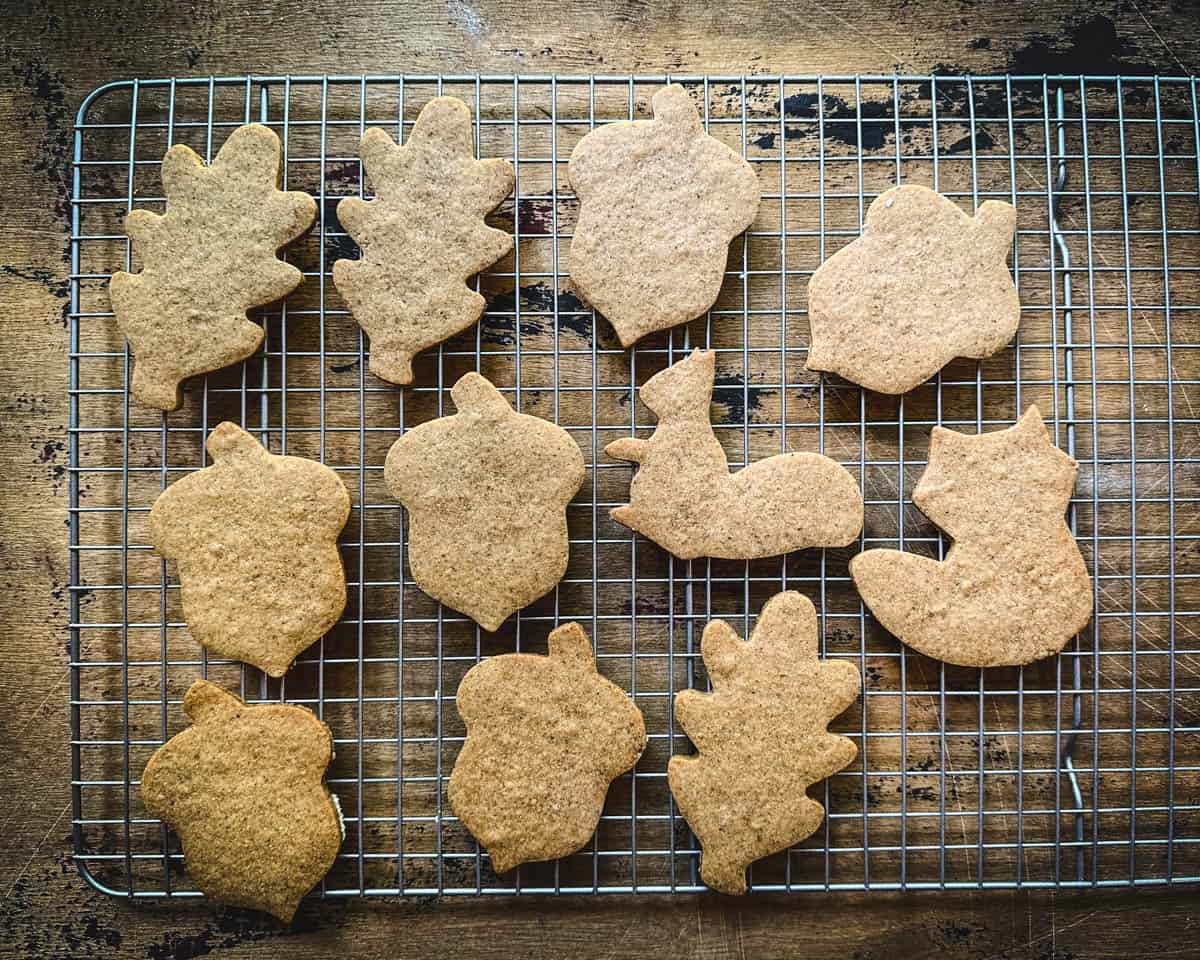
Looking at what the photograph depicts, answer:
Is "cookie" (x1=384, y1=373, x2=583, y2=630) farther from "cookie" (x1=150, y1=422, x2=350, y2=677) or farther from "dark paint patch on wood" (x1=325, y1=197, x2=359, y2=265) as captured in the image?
"dark paint patch on wood" (x1=325, y1=197, x2=359, y2=265)

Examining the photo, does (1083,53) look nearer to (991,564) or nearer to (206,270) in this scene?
(991,564)

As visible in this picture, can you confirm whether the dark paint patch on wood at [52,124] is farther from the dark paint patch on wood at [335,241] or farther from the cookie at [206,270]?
the dark paint patch on wood at [335,241]

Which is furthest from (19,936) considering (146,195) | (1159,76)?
(1159,76)

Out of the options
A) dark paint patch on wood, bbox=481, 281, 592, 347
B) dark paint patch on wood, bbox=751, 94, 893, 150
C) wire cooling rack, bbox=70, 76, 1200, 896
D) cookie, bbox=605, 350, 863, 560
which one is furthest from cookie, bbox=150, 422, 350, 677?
dark paint patch on wood, bbox=751, 94, 893, 150

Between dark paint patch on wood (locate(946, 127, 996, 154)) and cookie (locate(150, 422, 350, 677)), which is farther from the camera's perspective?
dark paint patch on wood (locate(946, 127, 996, 154))

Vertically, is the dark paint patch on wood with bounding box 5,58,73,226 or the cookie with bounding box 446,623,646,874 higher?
the dark paint patch on wood with bounding box 5,58,73,226

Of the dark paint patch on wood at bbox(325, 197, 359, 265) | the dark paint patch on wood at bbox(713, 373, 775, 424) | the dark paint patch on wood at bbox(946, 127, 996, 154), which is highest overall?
the dark paint patch on wood at bbox(946, 127, 996, 154)

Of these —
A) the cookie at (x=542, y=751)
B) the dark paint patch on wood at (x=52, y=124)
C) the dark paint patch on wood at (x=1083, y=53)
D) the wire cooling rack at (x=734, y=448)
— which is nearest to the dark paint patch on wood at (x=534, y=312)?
the wire cooling rack at (x=734, y=448)
